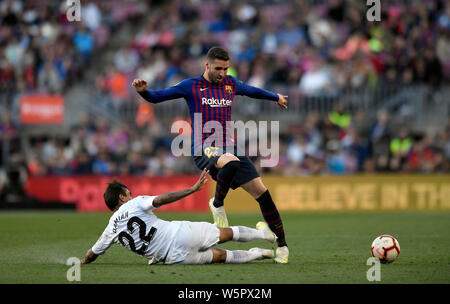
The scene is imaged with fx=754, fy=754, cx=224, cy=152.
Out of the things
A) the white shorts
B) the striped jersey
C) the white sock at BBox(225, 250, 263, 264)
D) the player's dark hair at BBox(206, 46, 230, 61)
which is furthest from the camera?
the striped jersey

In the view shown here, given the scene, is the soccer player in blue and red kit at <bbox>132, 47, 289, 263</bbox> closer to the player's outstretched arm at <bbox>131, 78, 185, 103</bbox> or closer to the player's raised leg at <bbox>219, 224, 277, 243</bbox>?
the player's outstretched arm at <bbox>131, 78, 185, 103</bbox>

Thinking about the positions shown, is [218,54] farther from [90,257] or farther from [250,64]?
[250,64]

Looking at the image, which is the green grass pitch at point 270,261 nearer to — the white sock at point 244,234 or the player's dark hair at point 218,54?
the white sock at point 244,234

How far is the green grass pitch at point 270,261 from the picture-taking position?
26.3ft

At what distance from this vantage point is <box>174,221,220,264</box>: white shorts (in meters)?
8.73

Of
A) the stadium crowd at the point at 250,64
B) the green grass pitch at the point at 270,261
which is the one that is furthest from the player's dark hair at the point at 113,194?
the stadium crowd at the point at 250,64

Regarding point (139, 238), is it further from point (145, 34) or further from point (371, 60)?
point (145, 34)

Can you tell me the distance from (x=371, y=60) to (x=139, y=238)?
15049mm

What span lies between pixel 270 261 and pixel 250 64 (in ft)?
45.3

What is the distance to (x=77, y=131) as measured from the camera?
73.9 ft

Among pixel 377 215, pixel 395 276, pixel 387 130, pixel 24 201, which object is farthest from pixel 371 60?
pixel 395 276

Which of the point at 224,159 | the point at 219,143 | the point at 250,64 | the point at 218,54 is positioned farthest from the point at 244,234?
the point at 250,64

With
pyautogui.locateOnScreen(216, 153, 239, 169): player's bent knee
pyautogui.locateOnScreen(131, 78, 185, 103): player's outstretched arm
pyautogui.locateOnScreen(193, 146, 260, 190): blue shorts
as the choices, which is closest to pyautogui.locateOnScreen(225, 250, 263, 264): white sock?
pyautogui.locateOnScreen(193, 146, 260, 190): blue shorts

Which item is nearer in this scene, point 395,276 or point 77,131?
point 395,276
